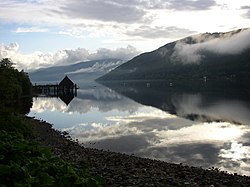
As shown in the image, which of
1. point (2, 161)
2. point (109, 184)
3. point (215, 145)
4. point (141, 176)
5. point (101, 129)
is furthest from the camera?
point (101, 129)

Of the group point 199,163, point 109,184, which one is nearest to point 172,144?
point 199,163

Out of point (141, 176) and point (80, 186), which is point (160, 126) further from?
point (80, 186)

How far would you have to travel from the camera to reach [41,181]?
297 inches

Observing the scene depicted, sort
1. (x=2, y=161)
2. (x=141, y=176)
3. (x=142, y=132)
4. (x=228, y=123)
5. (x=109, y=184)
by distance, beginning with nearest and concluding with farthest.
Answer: (x=2, y=161)
(x=109, y=184)
(x=141, y=176)
(x=142, y=132)
(x=228, y=123)

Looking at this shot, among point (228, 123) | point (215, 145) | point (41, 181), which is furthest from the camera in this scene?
point (228, 123)

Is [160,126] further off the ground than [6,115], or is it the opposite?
[6,115]

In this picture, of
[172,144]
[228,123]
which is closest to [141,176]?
[172,144]

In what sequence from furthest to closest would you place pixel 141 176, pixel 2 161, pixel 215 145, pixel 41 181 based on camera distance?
1. pixel 215 145
2. pixel 141 176
3. pixel 2 161
4. pixel 41 181

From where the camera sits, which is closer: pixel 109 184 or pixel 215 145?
pixel 109 184

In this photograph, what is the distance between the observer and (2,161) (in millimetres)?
8547

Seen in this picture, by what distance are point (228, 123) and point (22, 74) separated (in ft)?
218

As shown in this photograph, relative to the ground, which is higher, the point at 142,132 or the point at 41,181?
the point at 41,181

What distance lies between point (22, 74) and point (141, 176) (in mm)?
91623

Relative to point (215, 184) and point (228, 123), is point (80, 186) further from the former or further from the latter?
point (228, 123)
